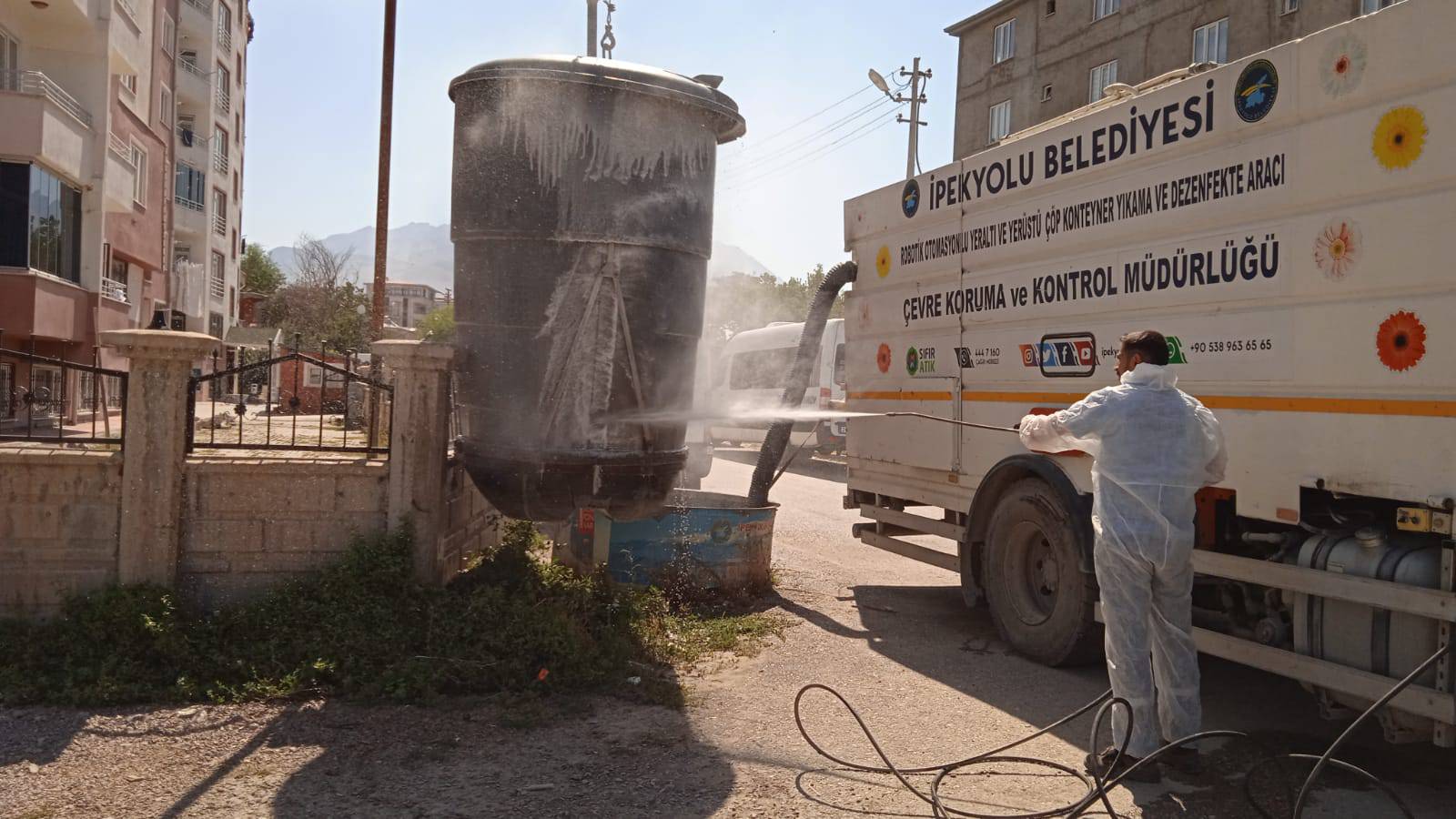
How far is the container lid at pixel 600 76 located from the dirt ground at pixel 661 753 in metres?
3.23

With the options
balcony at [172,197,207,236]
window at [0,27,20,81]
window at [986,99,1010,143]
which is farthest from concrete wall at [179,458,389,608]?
balcony at [172,197,207,236]

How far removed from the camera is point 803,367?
337 inches

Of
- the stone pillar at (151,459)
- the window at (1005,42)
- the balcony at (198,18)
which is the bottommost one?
the stone pillar at (151,459)

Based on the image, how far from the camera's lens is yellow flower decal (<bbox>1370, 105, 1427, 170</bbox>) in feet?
13.9

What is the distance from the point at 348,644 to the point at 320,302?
4999 centimetres

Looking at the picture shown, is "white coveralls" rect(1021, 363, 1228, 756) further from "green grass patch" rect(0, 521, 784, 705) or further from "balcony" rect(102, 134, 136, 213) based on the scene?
"balcony" rect(102, 134, 136, 213)

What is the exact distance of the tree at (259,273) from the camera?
67.2 meters

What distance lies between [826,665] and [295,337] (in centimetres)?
375

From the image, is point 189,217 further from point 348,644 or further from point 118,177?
point 348,644

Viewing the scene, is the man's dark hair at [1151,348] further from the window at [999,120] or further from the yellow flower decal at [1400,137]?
the window at [999,120]

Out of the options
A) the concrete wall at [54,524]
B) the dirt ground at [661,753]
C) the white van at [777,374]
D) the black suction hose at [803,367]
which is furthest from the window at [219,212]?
the dirt ground at [661,753]

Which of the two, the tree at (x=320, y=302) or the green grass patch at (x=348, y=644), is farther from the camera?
the tree at (x=320, y=302)

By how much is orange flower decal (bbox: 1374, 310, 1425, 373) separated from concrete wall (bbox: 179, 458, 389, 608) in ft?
16.6

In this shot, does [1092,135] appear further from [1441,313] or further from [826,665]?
[826,665]
